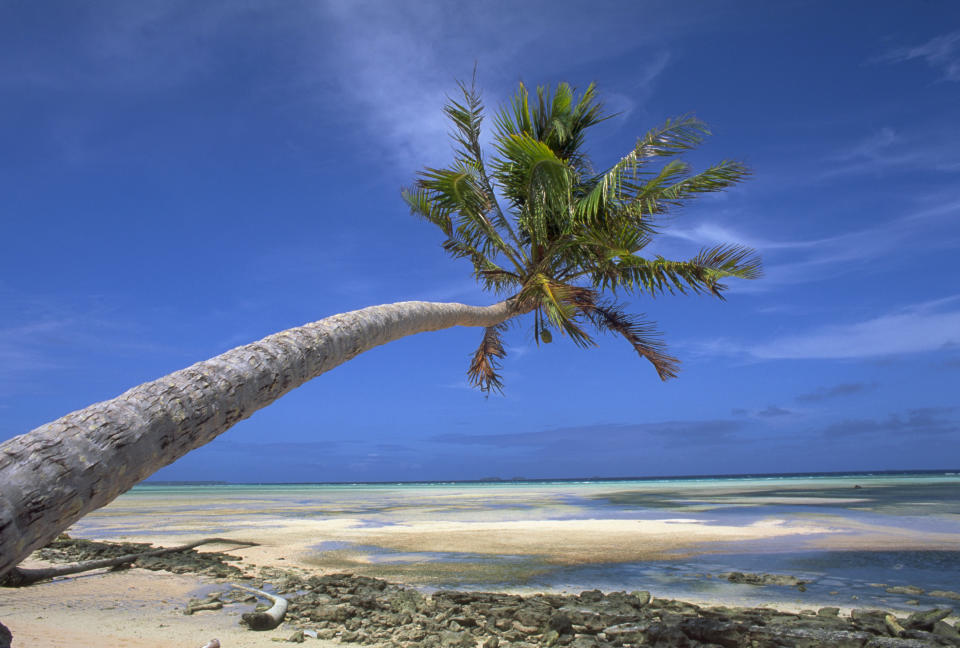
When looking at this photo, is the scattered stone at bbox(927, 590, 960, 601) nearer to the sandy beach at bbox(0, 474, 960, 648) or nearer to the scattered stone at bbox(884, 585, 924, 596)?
the scattered stone at bbox(884, 585, 924, 596)

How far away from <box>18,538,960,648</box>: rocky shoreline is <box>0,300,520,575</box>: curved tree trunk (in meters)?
2.61

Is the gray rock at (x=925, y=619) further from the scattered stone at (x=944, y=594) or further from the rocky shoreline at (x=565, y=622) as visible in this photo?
the scattered stone at (x=944, y=594)

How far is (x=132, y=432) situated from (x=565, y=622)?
157 inches

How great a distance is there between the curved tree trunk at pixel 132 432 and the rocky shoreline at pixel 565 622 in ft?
8.57

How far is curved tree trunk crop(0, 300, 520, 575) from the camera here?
2.03 meters

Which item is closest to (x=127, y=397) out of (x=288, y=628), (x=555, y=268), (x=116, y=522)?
(x=288, y=628)

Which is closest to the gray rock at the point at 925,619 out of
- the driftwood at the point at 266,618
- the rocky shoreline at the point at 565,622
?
the rocky shoreline at the point at 565,622

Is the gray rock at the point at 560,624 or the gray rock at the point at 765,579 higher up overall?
the gray rock at the point at 560,624

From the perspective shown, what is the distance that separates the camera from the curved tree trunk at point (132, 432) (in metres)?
2.03

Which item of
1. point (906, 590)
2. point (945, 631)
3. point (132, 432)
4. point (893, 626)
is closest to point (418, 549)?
point (906, 590)

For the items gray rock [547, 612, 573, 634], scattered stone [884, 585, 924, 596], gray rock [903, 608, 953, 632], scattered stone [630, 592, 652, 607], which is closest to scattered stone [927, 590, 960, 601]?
scattered stone [884, 585, 924, 596]

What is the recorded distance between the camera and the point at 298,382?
12.4ft

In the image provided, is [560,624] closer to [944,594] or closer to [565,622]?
[565,622]

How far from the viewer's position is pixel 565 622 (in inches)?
199
